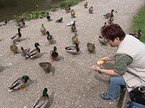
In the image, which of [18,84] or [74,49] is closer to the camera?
[18,84]

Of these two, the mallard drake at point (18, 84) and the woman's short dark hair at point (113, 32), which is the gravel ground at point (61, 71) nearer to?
the mallard drake at point (18, 84)

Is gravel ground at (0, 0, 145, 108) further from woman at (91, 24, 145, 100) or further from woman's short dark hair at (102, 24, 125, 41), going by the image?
woman's short dark hair at (102, 24, 125, 41)

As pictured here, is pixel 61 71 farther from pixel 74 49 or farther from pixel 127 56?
pixel 127 56

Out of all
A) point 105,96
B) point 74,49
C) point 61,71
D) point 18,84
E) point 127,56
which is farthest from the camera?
point 74,49

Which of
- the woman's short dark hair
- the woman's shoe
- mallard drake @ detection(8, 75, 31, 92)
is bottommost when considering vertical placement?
the woman's shoe

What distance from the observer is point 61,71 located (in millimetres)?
4961

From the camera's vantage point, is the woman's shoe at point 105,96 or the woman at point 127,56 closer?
the woman at point 127,56

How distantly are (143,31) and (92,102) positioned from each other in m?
6.10

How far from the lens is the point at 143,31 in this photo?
7.04 meters

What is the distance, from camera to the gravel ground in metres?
3.88

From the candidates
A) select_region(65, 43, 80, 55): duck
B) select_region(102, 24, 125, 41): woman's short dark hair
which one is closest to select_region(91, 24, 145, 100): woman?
select_region(102, 24, 125, 41): woman's short dark hair

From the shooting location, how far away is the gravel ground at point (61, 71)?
388cm

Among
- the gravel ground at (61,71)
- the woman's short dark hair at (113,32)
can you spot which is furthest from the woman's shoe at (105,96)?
the woman's short dark hair at (113,32)

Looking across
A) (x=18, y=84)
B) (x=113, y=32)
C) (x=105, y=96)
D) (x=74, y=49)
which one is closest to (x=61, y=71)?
(x=74, y=49)
